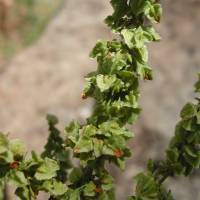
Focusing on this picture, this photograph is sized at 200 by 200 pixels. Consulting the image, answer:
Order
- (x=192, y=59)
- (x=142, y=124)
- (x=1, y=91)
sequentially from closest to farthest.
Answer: (x=142, y=124) < (x=192, y=59) < (x=1, y=91)

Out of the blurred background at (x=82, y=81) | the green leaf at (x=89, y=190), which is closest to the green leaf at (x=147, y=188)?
the green leaf at (x=89, y=190)

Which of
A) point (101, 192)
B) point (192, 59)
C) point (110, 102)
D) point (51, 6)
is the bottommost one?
point (101, 192)

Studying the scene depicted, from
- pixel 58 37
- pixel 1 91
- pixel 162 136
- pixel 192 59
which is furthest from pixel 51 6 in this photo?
pixel 162 136

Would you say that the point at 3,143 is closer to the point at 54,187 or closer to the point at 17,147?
the point at 17,147

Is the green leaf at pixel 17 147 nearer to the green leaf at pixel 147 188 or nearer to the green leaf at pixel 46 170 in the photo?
the green leaf at pixel 46 170

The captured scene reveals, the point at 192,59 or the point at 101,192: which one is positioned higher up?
the point at 192,59

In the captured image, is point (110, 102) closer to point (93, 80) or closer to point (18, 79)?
point (93, 80)
